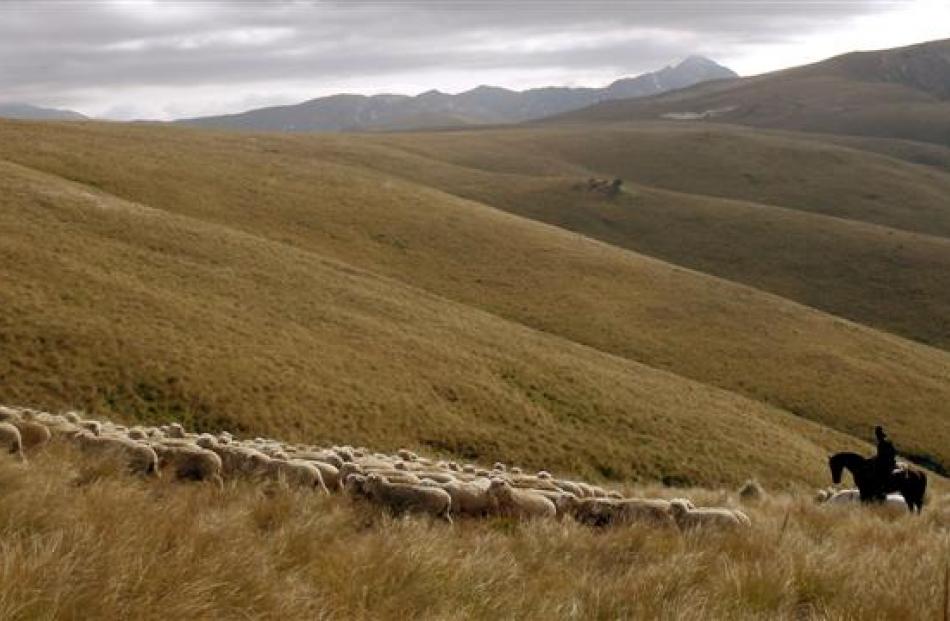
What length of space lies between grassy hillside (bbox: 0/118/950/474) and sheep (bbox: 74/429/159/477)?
18438mm

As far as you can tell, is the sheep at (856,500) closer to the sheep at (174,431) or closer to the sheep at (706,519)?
the sheep at (706,519)

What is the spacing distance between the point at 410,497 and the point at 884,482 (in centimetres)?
1284

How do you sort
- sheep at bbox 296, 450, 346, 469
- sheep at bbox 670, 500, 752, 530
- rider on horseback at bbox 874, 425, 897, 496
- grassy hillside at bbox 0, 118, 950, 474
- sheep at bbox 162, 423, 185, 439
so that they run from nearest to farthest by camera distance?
sheep at bbox 670, 500, 752, 530 < sheep at bbox 296, 450, 346, 469 < rider on horseback at bbox 874, 425, 897, 496 < sheep at bbox 162, 423, 185, 439 < grassy hillside at bbox 0, 118, 950, 474

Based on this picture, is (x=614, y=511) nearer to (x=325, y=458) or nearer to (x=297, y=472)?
(x=297, y=472)

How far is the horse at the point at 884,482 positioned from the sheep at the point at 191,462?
13.6 m

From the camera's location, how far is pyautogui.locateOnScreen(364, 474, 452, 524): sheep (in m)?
12.5

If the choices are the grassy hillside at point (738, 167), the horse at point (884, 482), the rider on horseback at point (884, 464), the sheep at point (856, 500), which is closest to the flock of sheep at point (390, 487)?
the sheep at point (856, 500)

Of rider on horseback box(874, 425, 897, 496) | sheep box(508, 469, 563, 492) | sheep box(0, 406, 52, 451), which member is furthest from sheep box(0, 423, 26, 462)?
rider on horseback box(874, 425, 897, 496)

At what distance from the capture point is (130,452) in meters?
13.0

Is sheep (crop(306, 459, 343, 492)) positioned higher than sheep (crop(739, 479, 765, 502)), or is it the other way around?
sheep (crop(306, 459, 343, 492))

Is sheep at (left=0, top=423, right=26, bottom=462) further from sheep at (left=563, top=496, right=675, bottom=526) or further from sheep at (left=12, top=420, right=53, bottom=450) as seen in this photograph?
sheep at (left=563, top=496, right=675, bottom=526)

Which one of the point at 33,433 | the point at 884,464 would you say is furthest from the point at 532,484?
the point at 884,464

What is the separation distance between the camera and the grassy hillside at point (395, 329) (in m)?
35.6

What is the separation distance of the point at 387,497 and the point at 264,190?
69.3 m
